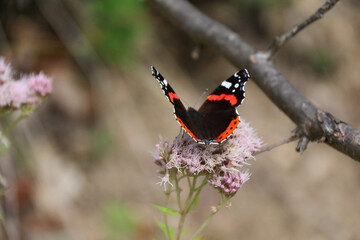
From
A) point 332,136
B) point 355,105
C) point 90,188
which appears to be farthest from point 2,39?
point 355,105

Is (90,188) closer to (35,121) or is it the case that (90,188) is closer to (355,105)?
(35,121)

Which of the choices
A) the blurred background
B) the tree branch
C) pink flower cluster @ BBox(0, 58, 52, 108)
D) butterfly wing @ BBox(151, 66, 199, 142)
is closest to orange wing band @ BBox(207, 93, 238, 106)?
the tree branch

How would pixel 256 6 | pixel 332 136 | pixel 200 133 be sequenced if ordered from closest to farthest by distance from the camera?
pixel 332 136 → pixel 200 133 → pixel 256 6

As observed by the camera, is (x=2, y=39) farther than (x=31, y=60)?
No

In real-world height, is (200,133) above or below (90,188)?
below

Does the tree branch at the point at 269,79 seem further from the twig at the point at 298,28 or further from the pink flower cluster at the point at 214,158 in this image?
the pink flower cluster at the point at 214,158

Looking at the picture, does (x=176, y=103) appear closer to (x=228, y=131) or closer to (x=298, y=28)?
(x=228, y=131)

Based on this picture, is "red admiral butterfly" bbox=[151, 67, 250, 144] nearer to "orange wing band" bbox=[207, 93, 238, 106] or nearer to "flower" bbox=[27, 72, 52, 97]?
"orange wing band" bbox=[207, 93, 238, 106]

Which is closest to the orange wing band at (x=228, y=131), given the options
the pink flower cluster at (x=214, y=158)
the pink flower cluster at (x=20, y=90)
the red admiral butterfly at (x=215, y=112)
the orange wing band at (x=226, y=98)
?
the red admiral butterfly at (x=215, y=112)
